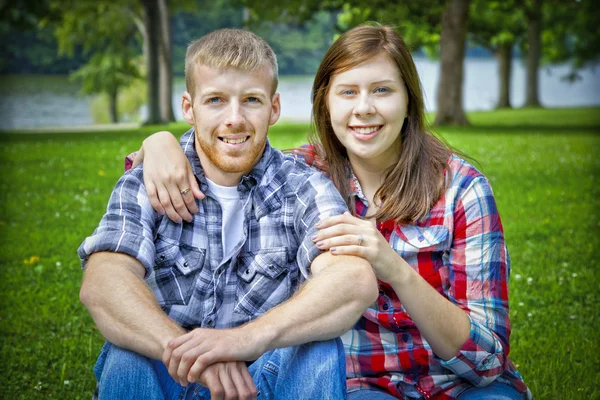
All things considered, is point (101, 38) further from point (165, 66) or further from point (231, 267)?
point (231, 267)

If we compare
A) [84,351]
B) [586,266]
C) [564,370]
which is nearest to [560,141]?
[586,266]

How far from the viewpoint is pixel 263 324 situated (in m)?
2.63

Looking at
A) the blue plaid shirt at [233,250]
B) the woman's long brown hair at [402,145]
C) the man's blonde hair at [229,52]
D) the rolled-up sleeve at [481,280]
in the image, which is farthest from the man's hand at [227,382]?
the man's blonde hair at [229,52]

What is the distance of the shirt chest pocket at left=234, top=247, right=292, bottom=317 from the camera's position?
121 inches

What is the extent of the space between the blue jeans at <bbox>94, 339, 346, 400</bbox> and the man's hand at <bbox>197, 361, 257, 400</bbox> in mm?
161

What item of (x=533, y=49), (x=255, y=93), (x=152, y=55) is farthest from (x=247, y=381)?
(x=533, y=49)

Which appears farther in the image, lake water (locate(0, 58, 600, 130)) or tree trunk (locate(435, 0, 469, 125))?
lake water (locate(0, 58, 600, 130))

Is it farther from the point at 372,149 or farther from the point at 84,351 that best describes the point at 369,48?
the point at 84,351

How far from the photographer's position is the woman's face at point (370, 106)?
3227mm

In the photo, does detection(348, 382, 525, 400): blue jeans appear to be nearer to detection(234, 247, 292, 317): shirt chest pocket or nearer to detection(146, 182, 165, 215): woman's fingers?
detection(234, 247, 292, 317): shirt chest pocket

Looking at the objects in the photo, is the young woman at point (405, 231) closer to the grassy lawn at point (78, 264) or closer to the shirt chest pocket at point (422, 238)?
the shirt chest pocket at point (422, 238)

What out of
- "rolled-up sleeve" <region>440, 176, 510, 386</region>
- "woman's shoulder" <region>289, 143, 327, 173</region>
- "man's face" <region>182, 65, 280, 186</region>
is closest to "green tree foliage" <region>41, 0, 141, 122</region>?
"woman's shoulder" <region>289, 143, 327, 173</region>

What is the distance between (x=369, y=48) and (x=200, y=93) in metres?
0.77

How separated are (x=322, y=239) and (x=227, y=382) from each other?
2.30 ft
